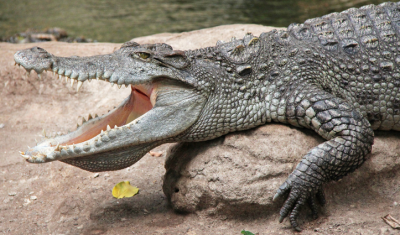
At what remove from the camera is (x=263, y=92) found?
3.48m

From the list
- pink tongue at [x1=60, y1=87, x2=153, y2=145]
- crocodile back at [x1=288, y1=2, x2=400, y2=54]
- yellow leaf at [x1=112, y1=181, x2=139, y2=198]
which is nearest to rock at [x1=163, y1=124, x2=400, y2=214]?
yellow leaf at [x1=112, y1=181, x2=139, y2=198]

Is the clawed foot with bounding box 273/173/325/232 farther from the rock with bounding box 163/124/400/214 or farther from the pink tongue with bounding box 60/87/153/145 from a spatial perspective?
the pink tongue with bounding box 60/87/153/145

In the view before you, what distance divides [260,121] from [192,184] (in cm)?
85

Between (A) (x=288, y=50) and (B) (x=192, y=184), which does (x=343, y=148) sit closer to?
(A) (x=288, y=50)

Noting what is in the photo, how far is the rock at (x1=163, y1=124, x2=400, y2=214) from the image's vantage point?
3170mm

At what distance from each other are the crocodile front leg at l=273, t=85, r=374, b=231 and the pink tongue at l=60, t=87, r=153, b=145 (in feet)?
4.84

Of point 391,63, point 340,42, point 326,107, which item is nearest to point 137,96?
point 326,107

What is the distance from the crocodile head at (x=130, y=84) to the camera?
3111 mm

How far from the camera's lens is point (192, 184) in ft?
11.1

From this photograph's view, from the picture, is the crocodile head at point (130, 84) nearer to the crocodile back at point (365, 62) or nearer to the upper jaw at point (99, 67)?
the upper jaw at point (99, 67)

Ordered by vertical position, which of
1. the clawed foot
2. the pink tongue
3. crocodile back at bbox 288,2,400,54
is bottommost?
the clawed foot

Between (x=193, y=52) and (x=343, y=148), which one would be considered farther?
(x=193, y=52)

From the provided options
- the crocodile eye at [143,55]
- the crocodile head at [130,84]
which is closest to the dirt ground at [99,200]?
the crocodile head at [130,84]

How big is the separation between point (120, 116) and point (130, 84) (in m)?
0.49
